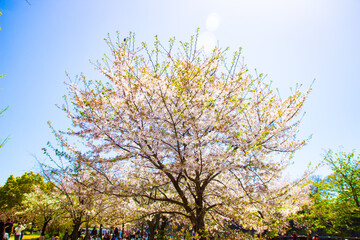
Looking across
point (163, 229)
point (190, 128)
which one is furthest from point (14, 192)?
point (190, 128)

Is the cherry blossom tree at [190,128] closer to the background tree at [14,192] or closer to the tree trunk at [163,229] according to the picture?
the tree trunk at [163,229]

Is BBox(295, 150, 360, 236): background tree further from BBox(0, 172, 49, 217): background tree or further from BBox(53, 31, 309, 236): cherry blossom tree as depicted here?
BBox(0, 172, 49, 217): background tree

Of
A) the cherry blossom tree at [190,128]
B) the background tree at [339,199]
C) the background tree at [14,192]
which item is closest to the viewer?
the cherry blossom tree at [190,128]

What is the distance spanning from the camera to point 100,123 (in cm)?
631

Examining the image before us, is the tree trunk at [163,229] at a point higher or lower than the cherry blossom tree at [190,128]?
lower

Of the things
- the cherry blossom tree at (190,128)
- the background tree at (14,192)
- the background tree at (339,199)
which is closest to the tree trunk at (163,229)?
the cherry blossom tree at (190,128)

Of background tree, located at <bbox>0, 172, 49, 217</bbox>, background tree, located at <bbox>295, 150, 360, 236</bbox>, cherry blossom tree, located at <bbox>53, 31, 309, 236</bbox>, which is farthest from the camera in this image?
background tree, located at <bbox>0, 172, 49, 217</bbox>

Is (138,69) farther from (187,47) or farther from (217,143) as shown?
(217,143)

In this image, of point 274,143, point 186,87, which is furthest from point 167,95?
point 274,143

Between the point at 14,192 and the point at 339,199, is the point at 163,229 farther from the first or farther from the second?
the point at 14,192

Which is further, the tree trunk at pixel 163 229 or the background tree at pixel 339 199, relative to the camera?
the background tree at pixel 339 199

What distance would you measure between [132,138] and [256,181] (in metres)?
3.98

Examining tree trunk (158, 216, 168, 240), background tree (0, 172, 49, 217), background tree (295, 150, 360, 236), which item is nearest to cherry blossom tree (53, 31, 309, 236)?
tree trunk (158, 216, 168, 240)

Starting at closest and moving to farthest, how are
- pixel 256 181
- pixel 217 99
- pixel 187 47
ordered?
pixel 256 181 → pixel 217 99 → pixel 187 47
